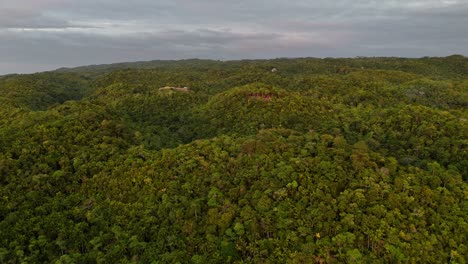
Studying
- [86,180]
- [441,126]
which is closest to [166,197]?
[86,180]

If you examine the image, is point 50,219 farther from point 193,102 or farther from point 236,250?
point 193,102

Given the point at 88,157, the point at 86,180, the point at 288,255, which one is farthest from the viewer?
the point at 88,157

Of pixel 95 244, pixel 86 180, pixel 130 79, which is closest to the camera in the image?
pixel 95 244

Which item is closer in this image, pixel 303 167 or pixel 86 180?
pixel 303 167

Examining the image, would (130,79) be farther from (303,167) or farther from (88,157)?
(303,167)

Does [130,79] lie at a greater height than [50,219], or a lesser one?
greater

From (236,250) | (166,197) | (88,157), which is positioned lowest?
(236,250)

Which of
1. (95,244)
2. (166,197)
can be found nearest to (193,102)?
(166,197)

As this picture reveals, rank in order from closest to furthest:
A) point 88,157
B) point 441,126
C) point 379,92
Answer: point 88,157 → point 441,126 → point 379,92

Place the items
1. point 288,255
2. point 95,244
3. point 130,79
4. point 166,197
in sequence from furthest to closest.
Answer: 1. point 130,79
2. point 166,197
3. point 95,244
4. point 288,255
